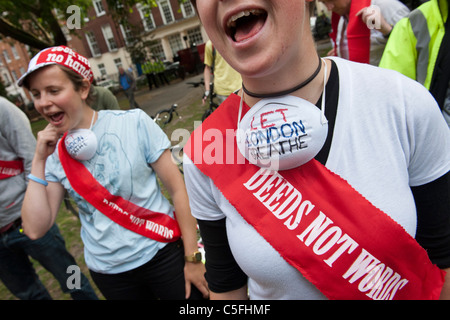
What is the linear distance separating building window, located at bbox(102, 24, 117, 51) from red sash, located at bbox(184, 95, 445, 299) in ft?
149

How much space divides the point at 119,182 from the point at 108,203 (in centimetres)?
14

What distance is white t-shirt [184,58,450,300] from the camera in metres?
0.89

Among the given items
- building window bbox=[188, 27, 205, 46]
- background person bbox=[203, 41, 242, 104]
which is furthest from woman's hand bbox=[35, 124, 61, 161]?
building window bbox=[188, 27, 205, 46]

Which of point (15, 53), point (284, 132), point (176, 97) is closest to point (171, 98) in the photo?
point (176, 97)

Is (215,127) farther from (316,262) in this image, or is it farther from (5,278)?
(5,278)

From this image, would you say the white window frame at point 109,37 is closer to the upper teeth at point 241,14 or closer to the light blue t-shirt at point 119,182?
the light blue t-shirt at point 119,182

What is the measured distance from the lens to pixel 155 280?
1.87 metres

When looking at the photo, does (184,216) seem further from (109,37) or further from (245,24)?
(109,37)

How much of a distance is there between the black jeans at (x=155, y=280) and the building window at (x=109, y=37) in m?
44.8

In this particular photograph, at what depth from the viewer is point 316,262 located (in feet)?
3.03

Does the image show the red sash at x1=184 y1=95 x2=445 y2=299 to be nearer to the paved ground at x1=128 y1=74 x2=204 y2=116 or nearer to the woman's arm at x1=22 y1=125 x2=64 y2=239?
the woman's arm at x1=22 y1=125 x2=64 y2=239

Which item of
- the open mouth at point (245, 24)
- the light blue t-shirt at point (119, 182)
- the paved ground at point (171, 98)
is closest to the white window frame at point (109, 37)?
the paved ground at point (171, 98)

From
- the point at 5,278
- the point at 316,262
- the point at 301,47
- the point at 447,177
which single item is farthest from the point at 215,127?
the point at 5,278

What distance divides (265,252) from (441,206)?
1.93ft
